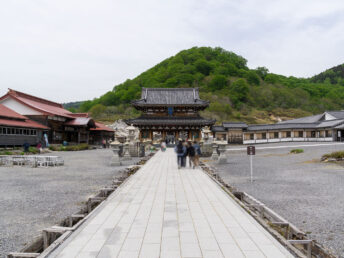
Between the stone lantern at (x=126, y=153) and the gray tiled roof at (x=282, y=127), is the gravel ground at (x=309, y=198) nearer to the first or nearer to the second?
the stone lantern at (x=126, y=153)

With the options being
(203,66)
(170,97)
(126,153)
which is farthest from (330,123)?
(203,66)

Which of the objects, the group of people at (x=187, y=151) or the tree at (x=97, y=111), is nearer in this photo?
the group of people at (x=187, y=151)

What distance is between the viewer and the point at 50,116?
3444 centimetres

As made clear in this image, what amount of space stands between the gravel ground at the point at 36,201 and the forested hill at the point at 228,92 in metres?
Result: 53.7

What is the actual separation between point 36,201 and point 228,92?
7567 centimetres

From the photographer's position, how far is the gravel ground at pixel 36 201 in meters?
5.13

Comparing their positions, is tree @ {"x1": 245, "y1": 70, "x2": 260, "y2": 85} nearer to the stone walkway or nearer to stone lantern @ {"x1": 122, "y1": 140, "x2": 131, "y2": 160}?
stone lantern @ {"x1": 122, "y1": 140, "x2": 131, "y2": 160}

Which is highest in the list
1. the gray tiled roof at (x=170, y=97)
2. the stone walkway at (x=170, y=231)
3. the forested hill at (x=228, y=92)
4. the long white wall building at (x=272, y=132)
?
the forested hill at (x=228, y=92)

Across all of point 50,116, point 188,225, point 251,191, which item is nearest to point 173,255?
point 188,225

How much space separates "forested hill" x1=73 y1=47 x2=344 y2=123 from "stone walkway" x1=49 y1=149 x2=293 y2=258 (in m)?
57.2

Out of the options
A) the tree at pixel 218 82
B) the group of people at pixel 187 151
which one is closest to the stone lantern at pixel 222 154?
the group of people at pixel 187 151

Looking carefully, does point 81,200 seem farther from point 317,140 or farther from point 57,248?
point 317,140

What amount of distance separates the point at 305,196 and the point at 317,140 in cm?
3885

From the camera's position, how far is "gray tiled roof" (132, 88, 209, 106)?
3728 centimetres
